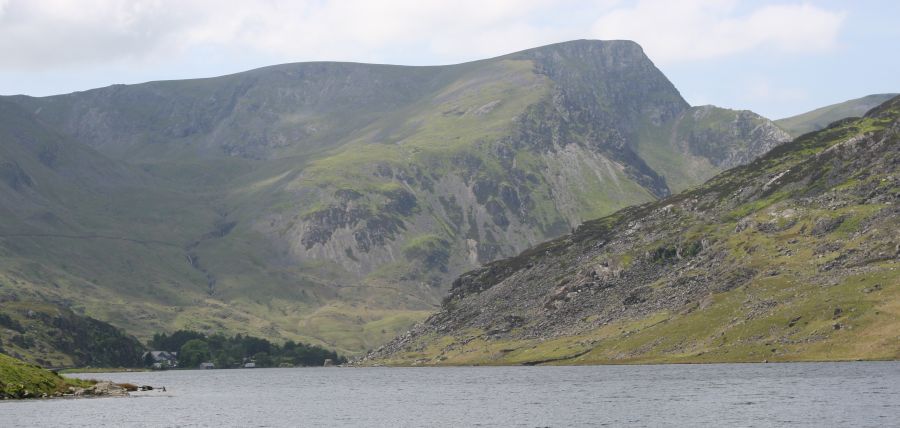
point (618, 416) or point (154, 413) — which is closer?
point (618, 416)

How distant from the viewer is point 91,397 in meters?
192

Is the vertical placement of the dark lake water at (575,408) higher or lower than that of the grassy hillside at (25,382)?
lower

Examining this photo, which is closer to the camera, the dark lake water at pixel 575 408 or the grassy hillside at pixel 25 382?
the dark lake water at pixel 575 408

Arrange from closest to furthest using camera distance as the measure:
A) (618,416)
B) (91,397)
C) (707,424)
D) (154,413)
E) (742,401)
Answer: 1. (707,424)
2. (618,416)
3. (742,401)
4. (154,413)
5. (91,397)

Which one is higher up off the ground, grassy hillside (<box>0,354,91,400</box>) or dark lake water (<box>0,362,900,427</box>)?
grassy hillside (<box>0,354,91,400</box>)

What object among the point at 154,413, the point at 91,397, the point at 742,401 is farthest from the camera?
the point at 91,397

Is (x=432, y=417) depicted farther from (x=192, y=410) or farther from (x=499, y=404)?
(x=192, y=410)

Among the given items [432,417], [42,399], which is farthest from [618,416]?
[42,399]

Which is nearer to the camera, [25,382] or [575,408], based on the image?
[575,408]

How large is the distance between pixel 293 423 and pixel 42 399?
56.5 metres

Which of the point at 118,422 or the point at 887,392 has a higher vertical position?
the point at 118,422

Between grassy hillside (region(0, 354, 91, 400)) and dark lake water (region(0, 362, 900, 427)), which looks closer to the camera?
dark lake water (region(0, 362, 900, 427))

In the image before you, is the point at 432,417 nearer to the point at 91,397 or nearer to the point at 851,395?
the point at 851,395

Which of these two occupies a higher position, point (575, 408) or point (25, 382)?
point (25, 382)
